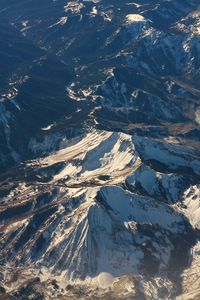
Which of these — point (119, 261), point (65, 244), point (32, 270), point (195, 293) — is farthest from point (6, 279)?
point (195, 293)

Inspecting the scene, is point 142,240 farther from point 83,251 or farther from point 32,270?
point 32,270

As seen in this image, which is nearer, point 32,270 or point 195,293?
point 195,293

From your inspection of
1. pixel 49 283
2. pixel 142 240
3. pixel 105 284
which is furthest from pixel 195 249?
pixel 49 283

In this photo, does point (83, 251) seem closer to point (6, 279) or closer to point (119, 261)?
point (119, 261)

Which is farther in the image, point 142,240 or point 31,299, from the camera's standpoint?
point 142,240

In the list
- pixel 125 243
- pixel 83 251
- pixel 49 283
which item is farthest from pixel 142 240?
pixel 49 283

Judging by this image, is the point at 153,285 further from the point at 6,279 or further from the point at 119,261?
the point at 6,279

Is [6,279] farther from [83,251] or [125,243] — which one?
[125,243]

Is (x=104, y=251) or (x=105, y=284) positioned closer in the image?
(x=105, y=284)
